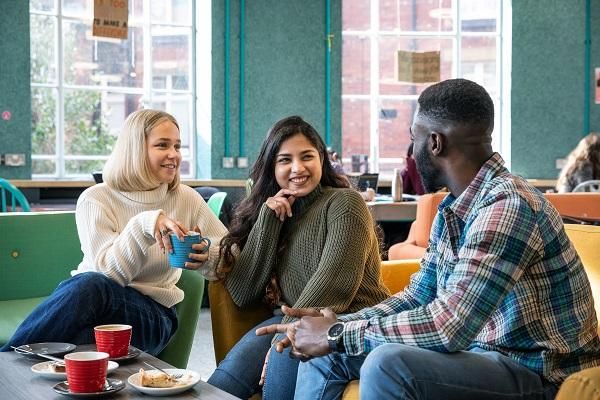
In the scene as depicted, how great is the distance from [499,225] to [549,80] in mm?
7037

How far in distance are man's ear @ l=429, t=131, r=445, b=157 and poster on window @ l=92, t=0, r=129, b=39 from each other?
159 inches

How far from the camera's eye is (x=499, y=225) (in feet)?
5.22

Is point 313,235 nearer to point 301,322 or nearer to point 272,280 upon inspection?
point 272,280

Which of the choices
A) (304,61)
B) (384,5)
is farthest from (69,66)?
(384,5)

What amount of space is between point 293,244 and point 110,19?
3.43 metres

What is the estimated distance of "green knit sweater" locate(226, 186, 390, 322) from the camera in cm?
246

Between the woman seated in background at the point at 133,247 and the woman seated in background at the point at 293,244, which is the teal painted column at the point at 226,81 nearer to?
the woman seated in background at the point at 133,247

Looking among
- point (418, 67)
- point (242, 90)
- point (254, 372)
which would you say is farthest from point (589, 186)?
point (254, 372)

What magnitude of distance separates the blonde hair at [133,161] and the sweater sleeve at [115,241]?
0.12 metres

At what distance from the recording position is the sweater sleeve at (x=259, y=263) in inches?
103

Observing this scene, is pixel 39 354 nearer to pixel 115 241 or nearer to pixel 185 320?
pixel 115 241

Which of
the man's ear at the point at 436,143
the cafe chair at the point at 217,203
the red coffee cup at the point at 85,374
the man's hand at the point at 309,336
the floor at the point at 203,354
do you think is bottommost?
the floor at the point at 203,354

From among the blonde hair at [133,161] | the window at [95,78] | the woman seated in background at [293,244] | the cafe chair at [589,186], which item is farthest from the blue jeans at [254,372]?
the window at [95,78]

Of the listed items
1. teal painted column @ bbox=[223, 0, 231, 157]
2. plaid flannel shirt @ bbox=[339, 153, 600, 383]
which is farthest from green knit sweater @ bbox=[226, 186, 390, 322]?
teal painted column @ bbox=[223, 0, 231, 157]
